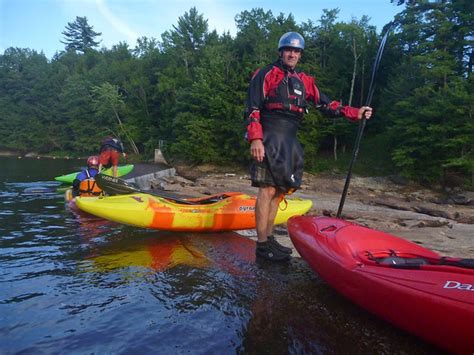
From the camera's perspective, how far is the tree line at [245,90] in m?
16.3

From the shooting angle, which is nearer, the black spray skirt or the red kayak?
the red kayak

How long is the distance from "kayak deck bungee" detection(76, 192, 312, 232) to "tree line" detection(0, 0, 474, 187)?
3.23 meters

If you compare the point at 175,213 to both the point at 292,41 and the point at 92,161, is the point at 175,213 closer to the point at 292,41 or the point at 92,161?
the point at 292,41

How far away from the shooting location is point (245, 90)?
25391 millimetres

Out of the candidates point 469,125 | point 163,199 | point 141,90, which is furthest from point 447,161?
point 141,90

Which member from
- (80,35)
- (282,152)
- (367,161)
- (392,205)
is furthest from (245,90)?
(80,35)

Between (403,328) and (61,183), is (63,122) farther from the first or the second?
(403,328)

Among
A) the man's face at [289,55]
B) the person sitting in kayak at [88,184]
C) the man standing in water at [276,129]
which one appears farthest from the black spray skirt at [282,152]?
the person sitting in kayak at [88,184]

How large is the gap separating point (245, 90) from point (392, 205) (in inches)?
635

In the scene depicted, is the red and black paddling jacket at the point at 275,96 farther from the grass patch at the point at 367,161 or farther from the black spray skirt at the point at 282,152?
the grass patch at the point at 367,161

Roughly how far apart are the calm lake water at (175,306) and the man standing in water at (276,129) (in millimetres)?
465

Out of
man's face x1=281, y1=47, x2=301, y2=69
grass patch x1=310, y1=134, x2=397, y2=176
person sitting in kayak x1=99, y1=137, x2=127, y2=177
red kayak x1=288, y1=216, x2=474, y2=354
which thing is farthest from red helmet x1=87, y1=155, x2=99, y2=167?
grass patch x1=310, y1=134, x2=397, y2=176

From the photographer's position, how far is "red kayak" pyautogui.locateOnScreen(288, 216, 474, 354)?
1862mm

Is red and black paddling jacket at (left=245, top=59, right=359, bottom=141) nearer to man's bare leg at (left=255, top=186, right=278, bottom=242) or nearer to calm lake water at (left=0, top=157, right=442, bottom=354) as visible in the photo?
man's bare leg at (left=255, top=186, right=278, bottom=242)
